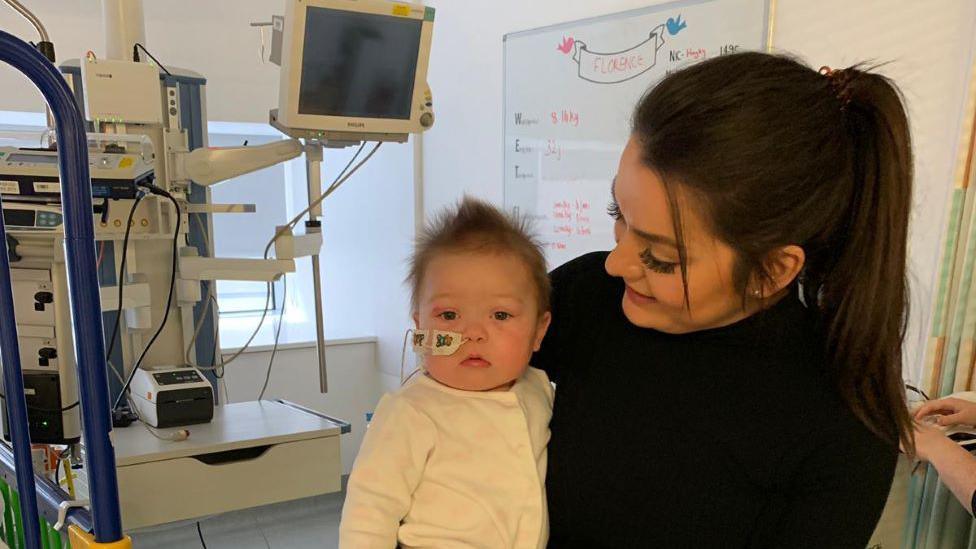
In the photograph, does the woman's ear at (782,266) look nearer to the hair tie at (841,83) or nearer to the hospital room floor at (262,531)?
the hair tie at (841,83)

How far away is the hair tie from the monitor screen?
1.19 meters

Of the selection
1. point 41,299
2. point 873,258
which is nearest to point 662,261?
point 873,258

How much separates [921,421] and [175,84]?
78.9 inches

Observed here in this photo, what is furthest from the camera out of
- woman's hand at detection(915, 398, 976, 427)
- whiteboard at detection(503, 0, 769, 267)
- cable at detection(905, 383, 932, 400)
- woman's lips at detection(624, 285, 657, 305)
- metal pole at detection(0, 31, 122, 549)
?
whiteboard at detection(503, 0, 769, 267)

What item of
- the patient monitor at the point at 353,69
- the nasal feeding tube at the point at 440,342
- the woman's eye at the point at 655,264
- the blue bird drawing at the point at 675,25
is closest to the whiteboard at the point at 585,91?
the blue bird drawing at the point at 675,25

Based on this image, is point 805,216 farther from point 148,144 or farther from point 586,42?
point 586,42

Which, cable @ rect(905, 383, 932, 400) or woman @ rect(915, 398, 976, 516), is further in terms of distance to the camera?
cable @ rect(905, 383, 932, 400)

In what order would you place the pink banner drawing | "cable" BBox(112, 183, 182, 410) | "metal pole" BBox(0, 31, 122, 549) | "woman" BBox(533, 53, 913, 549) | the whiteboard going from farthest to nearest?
1. the pink banner drawing
2. the whiteboard
3. "cable" BBox(112, 183, 182, 410)
4. "metal pole" BBox(0, 31, 122, 549)
5. "woman" BBox(533, 53, 913, 549)

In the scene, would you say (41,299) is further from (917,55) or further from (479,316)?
(917,55)

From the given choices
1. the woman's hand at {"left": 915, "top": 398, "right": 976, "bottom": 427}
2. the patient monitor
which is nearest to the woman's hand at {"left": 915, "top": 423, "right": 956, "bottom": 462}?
the woman's hand at {"left": 915, "top": 398, "right": 976, "bottom": 427}

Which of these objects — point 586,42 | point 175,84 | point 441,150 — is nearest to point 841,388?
point 175,84

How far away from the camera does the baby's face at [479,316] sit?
101 cm

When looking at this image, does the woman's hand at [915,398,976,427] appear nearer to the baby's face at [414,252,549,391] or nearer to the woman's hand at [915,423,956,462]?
the woman's hand at [915,423,956,462]

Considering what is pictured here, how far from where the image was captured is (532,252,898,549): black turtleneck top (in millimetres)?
793
